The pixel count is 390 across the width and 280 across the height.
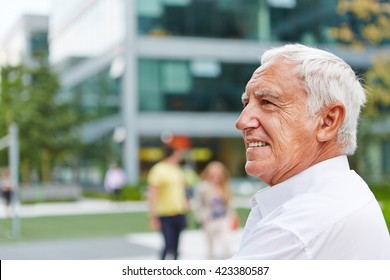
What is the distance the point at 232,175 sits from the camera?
20047 mm

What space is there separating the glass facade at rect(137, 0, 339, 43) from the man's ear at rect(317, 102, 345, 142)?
64.4ft

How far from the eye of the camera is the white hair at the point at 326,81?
1105 millimetres

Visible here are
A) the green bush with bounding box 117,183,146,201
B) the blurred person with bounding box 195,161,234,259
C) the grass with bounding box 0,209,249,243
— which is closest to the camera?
the blurred person with bounding box 195,161,234,259

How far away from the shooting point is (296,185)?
1095mm

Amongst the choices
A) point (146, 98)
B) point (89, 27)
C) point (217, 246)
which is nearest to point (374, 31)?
point (217, 246)

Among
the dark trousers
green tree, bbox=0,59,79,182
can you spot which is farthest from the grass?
green tree, bbox=0,59,79,182

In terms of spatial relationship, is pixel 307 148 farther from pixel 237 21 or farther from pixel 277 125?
pixel 237 21

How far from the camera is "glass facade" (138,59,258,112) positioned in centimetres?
2067

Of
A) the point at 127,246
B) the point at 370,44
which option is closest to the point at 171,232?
the point at 127,246

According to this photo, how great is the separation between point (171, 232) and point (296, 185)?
15.1 feet

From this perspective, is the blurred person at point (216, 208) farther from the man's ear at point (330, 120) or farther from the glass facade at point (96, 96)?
the glass facade at point (96, 96)

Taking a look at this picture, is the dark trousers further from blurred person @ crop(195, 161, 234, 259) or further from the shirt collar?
the shirt collar
